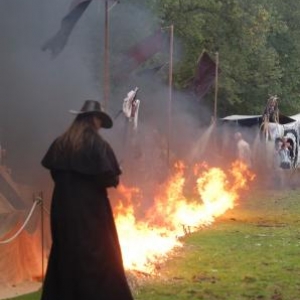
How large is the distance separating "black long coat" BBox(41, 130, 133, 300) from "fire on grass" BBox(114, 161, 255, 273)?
9.90 ft

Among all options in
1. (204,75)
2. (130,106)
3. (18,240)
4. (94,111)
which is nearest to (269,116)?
(204,75)

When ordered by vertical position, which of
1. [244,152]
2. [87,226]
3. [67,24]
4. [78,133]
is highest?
[67,24]

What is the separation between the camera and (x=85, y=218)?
4.70 meters

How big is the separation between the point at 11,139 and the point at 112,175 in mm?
6474

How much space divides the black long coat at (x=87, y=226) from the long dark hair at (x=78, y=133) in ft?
0.12

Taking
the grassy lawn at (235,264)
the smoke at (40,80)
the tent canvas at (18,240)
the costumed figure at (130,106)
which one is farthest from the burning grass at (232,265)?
the costumed figure at (130,106)

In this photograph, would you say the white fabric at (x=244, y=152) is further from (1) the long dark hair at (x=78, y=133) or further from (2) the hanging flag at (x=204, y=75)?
(1) the long dark hair at (x=78, y=133)

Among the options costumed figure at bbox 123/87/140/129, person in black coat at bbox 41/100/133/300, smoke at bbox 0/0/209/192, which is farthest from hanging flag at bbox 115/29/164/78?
person in black coat at bbox 41/100/133/300

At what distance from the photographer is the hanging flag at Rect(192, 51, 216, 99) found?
16672 millimetres

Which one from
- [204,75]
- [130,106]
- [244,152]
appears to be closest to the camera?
[130,106]

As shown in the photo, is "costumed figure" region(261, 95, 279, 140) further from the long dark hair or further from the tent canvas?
the long dark hair

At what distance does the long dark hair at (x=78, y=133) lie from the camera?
4695mm

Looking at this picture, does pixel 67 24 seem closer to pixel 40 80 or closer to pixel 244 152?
pixel 40 80

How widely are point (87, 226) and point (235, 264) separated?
4.31 meters
